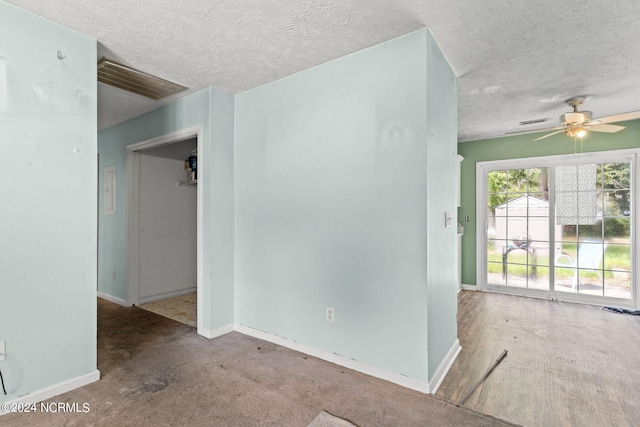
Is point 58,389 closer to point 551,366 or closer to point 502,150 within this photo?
point 551,366

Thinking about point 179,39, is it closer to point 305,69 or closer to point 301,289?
point 305,69

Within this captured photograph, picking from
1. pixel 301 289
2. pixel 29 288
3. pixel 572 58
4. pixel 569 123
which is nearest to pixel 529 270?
pixel 569 123

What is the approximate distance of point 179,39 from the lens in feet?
7.36

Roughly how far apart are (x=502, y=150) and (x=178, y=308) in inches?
200

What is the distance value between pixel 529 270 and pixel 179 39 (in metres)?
5.16

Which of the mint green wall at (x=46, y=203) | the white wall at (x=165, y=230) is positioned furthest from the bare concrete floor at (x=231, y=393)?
the white wall at (x=165, y=230)

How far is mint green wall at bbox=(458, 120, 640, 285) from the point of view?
412cm

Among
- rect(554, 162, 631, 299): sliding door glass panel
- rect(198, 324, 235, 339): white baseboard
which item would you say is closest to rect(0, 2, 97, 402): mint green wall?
rect(198, 324, 235, 339): white baseboard

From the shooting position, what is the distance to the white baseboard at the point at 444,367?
7.09 feet

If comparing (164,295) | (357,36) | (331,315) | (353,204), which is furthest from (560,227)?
(164,295)

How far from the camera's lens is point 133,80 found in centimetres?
292

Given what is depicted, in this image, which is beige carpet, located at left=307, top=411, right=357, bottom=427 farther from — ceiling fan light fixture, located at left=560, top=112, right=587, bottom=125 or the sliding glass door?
the sliding glass door

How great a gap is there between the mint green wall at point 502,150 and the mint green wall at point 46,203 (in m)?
4.88

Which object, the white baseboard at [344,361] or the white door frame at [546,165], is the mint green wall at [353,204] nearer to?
the white baseboard at [344,361]
